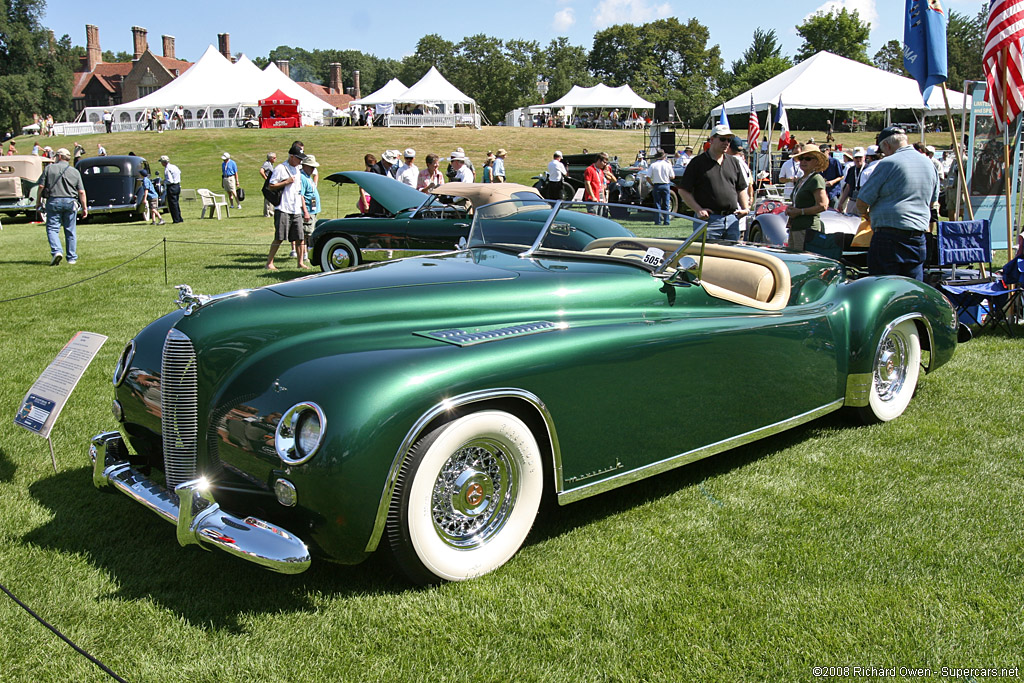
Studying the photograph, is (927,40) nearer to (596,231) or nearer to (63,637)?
(596,231)

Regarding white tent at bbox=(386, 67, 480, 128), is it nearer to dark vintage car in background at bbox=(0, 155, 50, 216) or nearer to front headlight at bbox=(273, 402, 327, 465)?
dark vintage car in background at bbox=(0, 155, 50, 216)

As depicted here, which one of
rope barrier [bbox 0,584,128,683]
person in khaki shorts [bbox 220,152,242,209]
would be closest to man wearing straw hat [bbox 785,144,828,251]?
rope barrier [bbox 0,584,128,683]

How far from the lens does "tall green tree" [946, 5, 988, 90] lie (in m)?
75.2

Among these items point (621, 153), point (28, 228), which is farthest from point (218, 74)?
point (28, 228)

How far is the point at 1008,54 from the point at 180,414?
8.58 m

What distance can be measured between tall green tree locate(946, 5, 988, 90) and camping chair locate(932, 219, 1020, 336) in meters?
75.1

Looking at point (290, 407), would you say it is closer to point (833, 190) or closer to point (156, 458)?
point (156, 458)

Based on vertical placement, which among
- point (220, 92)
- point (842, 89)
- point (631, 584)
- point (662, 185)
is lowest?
point (631, 584)

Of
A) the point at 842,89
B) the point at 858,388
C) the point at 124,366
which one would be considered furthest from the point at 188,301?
the point at 842,89

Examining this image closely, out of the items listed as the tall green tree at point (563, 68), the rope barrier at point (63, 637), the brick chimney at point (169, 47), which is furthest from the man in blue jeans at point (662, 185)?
the brick chimney at point (169, 47)

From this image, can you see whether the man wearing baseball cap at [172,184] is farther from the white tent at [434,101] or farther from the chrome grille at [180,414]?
the white tent at [434,101]

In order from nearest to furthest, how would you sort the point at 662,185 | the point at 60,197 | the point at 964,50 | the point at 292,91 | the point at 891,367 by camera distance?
the point at 891,367 < the point at 60,197 < the point at 662,185 < the point at 292,91 < the point at 964,50

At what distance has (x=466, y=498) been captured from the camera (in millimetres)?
3193

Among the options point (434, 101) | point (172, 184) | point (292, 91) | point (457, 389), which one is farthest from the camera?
point (292, 91)
